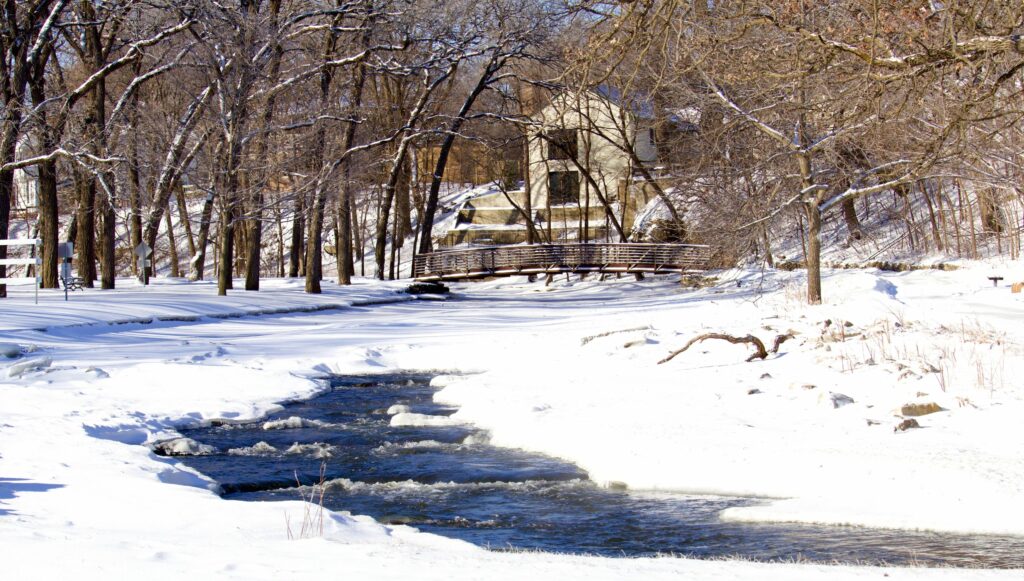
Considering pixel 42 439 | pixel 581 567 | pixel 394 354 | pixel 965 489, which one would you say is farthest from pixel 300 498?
pixel 394 354

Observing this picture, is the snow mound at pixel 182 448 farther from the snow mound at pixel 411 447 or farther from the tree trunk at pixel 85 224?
the tree trunk at pixel 85 224

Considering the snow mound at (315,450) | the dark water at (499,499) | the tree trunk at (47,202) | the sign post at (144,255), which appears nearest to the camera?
the dark water at (499,499)

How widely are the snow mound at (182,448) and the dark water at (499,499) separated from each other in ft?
0.58

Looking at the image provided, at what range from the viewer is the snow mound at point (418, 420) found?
Result: 10.9 m

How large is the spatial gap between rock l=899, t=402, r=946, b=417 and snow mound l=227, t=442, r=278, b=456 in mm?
5961

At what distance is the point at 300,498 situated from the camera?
767 centimetres

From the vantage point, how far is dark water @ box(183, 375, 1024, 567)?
20.4 ft

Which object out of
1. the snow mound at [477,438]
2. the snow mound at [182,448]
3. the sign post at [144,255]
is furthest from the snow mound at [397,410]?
the sign post at [144,255]

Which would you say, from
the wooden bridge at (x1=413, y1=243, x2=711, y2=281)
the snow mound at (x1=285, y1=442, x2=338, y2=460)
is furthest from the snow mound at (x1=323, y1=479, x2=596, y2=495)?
the wooden bridge at (x1=413, y1=243, x2=711, y2=281)

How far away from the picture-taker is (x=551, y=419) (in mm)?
10383

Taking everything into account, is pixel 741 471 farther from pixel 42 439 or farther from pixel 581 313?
pixel 581 313

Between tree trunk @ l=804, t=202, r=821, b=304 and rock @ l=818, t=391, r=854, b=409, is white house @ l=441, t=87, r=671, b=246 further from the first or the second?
rock @ l=818, t=391, r=854, b=409

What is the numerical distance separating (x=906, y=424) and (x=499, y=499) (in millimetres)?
3896

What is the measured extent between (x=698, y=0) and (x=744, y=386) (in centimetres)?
435
